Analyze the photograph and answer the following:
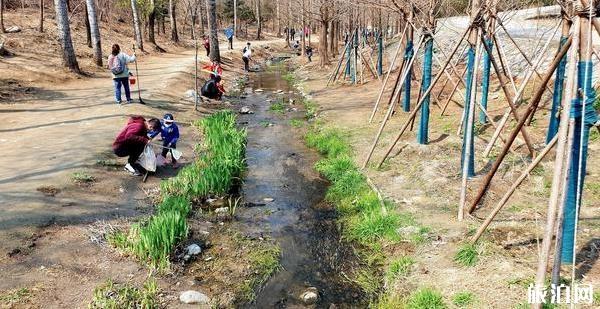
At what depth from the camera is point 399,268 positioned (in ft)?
18.0

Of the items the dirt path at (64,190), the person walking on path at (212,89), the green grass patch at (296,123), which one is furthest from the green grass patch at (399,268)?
the person walking on path at (212,89)

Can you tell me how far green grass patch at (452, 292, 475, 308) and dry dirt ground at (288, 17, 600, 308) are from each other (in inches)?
2.5

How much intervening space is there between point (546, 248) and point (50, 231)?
6.06 meters

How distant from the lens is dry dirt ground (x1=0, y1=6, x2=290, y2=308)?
16.8 feet

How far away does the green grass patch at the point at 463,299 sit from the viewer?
4543 millimetres

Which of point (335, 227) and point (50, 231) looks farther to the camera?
point (335, 227)

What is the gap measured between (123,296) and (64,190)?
10.8ft

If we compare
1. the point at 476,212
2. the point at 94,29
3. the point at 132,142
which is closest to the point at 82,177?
the point at 132,142

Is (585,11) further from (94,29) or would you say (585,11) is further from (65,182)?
(94,29)

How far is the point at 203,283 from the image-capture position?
546 centimetres

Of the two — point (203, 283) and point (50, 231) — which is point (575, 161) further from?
point (50, 231)

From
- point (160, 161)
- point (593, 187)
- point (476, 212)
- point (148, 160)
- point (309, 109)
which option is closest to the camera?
point (476, 212)

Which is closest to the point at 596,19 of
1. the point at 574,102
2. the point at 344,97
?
the point at 574,102

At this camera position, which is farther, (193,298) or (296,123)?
(296,123)
